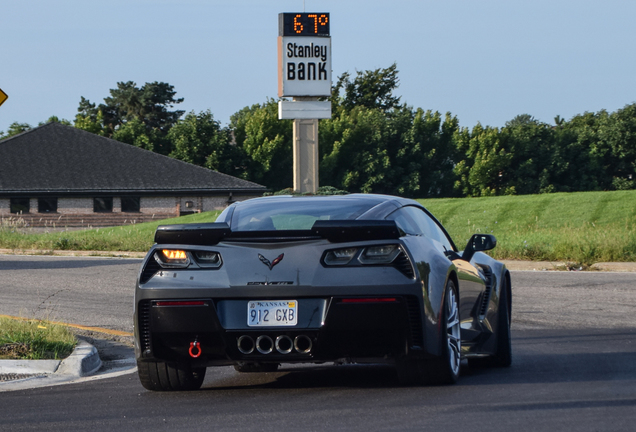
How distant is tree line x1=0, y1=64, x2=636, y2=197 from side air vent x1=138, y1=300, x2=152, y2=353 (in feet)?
198

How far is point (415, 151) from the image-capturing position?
71.1 m

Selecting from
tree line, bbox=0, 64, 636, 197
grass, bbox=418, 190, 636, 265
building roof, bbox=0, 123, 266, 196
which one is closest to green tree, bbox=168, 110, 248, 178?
tree line, bbox=0, 64, 636, 197

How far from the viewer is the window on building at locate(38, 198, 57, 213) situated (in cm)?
5059

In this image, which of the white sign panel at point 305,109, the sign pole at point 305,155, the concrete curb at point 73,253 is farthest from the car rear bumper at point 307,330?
the sign pole at point 305,155

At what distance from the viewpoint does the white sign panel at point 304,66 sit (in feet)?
99.9

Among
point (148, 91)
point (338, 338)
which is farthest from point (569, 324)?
point (148, 91)

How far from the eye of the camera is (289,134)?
7131 cm

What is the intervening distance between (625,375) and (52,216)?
47.2 metres

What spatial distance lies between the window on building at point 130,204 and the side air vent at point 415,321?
47590 mm

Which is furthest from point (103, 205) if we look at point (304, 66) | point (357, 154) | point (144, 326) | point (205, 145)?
point (144, 326)

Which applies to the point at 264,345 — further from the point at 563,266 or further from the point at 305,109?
the point at 305,109

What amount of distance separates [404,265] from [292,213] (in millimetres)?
1087

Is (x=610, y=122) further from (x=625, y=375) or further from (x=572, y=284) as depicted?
(x=625, y=375)

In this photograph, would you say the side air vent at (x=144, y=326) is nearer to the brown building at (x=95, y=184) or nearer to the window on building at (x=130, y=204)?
the brown building at (x=95, y=184)
